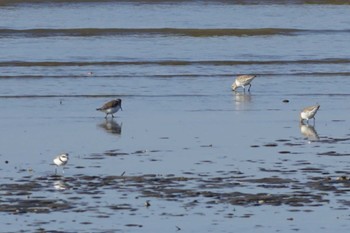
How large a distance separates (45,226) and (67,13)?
1361 inches

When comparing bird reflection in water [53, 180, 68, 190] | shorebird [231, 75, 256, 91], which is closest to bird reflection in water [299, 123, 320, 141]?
bird reflection in water [53, 180, 68, 190]

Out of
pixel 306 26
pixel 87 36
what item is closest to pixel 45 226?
pixel 87 36

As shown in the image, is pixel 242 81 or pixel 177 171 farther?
pixel 242 81

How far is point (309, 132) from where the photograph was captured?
17.4 metres

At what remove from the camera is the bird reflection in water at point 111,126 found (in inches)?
694

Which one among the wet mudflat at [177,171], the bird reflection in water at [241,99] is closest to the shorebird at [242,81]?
the bird reflection in water at [241,99]

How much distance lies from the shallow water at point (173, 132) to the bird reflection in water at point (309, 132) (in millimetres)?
20

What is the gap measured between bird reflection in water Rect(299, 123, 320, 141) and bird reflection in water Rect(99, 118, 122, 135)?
2802 millimetres

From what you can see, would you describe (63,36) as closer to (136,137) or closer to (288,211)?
(136,137)

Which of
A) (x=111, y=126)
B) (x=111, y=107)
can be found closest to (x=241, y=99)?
(x=111, y=107)

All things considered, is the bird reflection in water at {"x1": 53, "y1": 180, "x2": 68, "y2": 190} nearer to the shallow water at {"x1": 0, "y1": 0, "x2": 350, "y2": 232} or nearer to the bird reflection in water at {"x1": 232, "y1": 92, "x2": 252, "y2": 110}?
the shallow water at {"x1": 0, "y1": 0, "x2": 350, "y2": 232}

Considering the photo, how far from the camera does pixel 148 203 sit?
40.3ft

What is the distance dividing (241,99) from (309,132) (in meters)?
4.45

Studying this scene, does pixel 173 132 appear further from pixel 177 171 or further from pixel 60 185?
pixel 60 185
